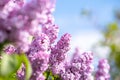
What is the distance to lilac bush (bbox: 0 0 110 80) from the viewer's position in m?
2.81

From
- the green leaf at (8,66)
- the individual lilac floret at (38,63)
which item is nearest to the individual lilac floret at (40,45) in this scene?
the individual lilac floret at (38,63)

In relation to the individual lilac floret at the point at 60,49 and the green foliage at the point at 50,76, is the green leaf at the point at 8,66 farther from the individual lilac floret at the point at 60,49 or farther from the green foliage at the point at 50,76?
the green foliage at the point at 50,76

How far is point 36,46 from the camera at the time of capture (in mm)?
4184

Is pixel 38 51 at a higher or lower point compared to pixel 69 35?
lower

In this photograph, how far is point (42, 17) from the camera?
2.84 metres

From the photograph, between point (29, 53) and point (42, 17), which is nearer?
point (42, 17)

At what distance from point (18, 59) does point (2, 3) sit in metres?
0.33

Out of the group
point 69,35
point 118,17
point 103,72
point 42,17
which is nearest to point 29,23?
point 42,17

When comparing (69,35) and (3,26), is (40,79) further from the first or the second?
(3,26)

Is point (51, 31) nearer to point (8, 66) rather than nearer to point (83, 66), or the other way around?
point (83, 66)

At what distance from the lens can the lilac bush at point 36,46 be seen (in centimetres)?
281

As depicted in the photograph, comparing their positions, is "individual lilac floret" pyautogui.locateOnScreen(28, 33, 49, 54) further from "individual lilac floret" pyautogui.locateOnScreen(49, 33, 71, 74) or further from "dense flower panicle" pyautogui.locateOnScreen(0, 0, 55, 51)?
"dense flower panicle" pyautogui.locateOnScreen(0, 0, 55, 51)

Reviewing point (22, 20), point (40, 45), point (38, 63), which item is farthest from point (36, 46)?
point (22, 20)

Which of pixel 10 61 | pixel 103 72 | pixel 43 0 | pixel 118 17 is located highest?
pixel 118 17
